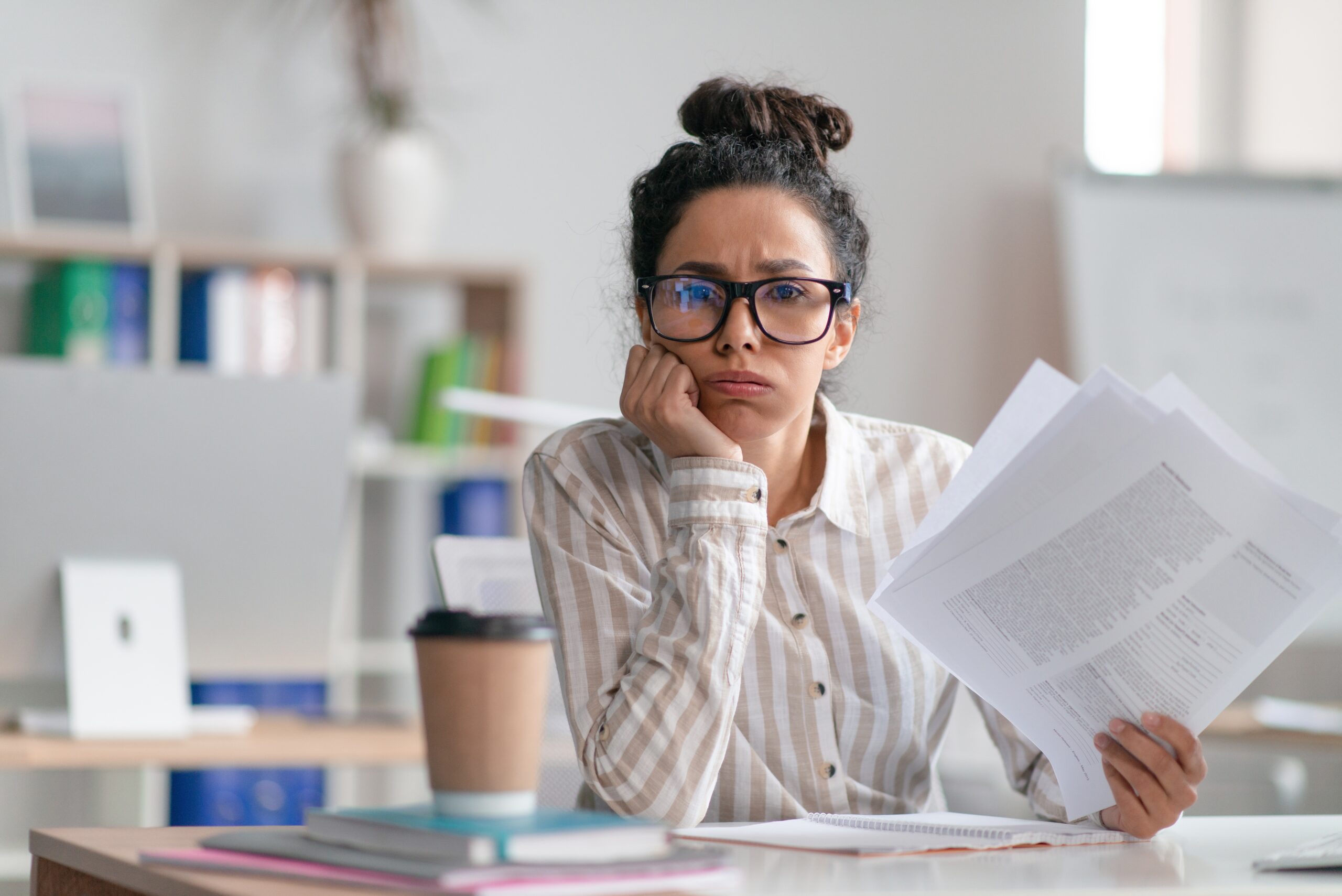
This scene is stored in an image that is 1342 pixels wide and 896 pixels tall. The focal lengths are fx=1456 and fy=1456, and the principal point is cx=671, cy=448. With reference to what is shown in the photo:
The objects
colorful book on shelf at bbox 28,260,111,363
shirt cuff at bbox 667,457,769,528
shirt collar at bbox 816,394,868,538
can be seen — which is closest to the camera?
shirt cuff at bbox 667,457,769,528

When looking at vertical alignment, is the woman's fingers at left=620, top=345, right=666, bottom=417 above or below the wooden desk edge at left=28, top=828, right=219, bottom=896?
above

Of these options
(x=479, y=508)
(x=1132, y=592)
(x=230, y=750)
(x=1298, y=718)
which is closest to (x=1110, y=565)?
(x=1132, y=592)

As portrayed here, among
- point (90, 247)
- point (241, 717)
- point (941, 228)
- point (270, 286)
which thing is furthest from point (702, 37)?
point (241, 717)

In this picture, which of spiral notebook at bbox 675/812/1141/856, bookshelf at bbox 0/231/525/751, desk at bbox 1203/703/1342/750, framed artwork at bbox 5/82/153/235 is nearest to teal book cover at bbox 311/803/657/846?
spiral notebook at bbox 675/812/1141/856

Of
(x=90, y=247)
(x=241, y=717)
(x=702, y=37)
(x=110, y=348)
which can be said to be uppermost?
(x=702, y=37)

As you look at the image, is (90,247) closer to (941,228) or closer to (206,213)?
(206,213)

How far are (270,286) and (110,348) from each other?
0.35 meters

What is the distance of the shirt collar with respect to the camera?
1.45 metres

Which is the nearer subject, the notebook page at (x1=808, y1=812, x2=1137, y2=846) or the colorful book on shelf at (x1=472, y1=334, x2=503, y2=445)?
the notebook page at (x1=808, y1=812, x2=1137, y2=846)

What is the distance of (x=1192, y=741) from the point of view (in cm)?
108

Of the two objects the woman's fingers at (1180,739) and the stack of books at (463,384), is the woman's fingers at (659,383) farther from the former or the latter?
the stack of books at (463,384)

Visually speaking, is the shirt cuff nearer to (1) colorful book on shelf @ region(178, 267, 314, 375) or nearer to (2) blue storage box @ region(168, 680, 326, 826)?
(2) blue storage box @ region(168, 680, 326, 826)

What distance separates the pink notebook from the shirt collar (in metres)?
0.67

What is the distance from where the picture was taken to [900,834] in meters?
1.03
